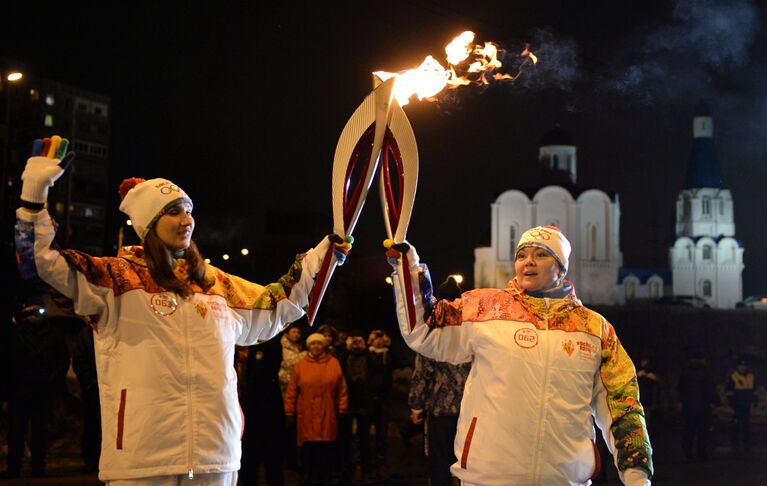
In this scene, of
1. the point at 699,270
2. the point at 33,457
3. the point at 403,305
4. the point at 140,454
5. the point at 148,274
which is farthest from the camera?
the point at 699,270

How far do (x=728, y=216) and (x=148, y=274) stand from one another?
7984 cm

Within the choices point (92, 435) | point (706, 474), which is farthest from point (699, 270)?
point (92, 435)

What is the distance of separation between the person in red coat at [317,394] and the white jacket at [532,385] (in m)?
4.58

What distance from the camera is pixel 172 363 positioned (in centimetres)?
368

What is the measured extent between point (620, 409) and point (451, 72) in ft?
6.88

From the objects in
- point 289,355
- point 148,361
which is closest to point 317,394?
point 289,355

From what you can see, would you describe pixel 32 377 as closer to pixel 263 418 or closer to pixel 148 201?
pixel 263 418

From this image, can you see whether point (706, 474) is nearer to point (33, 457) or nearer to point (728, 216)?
point (33, 457)

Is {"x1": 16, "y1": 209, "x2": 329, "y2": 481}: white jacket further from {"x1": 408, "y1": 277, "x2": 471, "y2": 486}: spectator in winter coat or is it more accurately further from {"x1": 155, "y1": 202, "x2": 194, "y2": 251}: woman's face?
{"x1": 408, "y1": 277, "x2": 471, "y2": 486}: spectator in winter coat

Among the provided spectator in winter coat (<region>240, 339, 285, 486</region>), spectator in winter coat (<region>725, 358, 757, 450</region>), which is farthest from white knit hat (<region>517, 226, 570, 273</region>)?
spectator in winter coat (<region>725, 358, 757, 450</region>)

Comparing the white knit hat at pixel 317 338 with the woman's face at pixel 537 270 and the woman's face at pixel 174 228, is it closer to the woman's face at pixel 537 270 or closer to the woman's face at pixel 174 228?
the woman's face at pixel 537 270

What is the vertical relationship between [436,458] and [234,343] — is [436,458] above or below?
below

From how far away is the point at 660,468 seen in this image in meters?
11.8

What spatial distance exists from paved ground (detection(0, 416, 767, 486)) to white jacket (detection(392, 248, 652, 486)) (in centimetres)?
494
